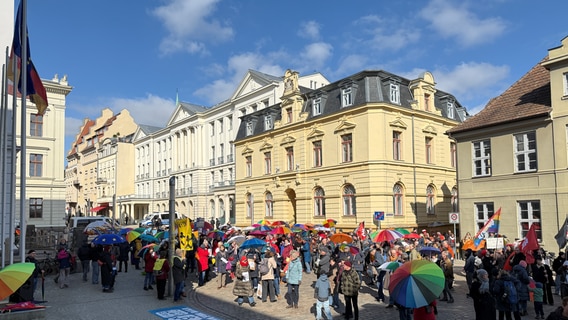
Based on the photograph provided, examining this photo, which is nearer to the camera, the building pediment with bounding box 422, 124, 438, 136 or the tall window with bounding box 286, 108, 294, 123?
the building pediment with bounding box 422, 124, 438, 136

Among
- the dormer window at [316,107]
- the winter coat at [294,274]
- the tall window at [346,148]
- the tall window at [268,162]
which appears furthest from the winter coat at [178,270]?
the tall window at [268,162]

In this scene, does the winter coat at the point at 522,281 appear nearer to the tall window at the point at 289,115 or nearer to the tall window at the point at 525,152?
the tall window at the point at 525,152

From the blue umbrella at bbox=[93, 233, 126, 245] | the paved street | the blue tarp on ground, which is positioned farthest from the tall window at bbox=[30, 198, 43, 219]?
the blue tarp on ground

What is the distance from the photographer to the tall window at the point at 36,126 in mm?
43906

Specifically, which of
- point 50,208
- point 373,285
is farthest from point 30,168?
point 373,285

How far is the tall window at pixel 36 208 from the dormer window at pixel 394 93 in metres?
35.0

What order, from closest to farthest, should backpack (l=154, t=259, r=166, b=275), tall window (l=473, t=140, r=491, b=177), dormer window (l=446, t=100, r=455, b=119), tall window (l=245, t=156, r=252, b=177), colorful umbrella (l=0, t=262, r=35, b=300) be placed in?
colorful umbrella (l=0, t=262, r=35, b=300) < backpack (l=154, t=259, r=166, b=275) < tall window (l=473, t=140, r=491, b=177) < dormer window (l=446, t=100, r=455, b=119) < tall window (l=245, t=156, r=252, b=177)

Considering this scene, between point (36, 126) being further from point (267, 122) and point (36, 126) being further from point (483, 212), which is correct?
point (483, 212)

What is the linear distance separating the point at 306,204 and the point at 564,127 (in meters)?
20.6

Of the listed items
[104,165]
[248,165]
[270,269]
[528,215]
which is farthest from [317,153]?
[104,165]

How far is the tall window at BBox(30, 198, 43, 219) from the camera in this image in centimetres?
4325

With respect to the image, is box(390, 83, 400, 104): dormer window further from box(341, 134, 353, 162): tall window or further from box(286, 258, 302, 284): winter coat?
box(286, 258, 302, 284): winter coat

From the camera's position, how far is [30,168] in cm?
4384

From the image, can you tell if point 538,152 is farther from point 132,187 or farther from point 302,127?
point 132,187
